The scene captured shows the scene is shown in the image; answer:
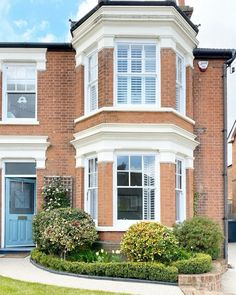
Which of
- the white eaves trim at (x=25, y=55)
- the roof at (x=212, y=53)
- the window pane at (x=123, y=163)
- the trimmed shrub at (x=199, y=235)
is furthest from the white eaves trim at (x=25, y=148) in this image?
the roof at (x=212, y=53)

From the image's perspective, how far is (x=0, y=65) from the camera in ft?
50.9

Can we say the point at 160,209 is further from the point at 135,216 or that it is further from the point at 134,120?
the point at 134,120

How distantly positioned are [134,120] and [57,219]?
3.53 metres

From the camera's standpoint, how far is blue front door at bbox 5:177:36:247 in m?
15.5

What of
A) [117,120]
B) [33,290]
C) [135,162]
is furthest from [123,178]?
[33,290]

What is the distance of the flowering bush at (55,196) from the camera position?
579 inches

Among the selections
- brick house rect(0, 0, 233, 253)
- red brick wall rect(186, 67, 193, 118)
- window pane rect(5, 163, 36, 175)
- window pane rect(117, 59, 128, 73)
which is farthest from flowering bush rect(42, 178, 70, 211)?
red brick wall rect(186, 67, 193, 118)

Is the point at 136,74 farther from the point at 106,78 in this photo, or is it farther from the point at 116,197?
the point at 116,197

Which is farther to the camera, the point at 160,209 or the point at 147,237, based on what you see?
the point at 160,209

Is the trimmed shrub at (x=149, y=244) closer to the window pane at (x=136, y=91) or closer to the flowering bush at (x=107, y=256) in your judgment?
the flowering bush at (x=107, y=256)

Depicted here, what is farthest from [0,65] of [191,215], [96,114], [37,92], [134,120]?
[191,215]

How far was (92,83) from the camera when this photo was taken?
47.8 feet

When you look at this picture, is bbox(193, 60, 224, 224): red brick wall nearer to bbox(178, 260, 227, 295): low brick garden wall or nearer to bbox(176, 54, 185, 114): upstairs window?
bbox(176, 54, 185, 114): upstairs window

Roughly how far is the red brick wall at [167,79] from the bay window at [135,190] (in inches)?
74.6
